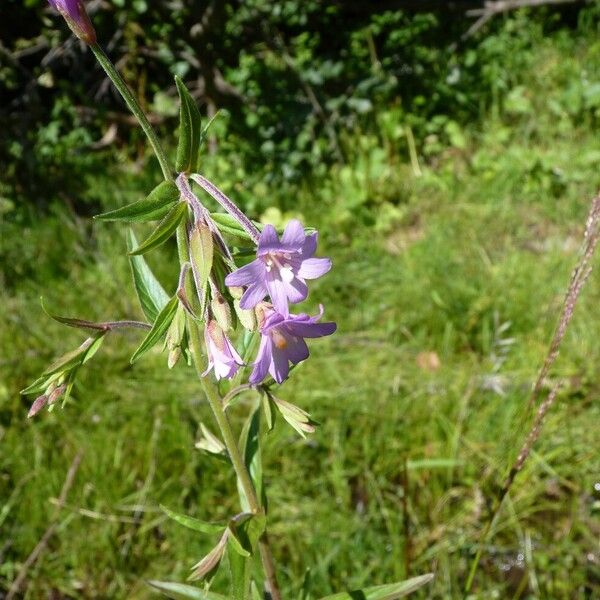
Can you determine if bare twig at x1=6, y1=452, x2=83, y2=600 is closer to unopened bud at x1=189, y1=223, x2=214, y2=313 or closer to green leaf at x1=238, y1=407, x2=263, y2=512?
green leaf at x1=238, y1=407, x2=263, y2=512

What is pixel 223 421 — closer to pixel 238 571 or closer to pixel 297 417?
pixel 297 417

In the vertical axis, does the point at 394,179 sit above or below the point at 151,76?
below

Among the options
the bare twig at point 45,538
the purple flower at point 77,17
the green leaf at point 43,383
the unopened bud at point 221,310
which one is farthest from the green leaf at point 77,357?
the bare twig at point 45,538

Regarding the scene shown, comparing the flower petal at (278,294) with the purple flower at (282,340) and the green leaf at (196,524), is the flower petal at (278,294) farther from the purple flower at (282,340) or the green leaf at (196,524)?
the green leaf at (196,524)

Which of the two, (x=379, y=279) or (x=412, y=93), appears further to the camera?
(x=412, y=93)

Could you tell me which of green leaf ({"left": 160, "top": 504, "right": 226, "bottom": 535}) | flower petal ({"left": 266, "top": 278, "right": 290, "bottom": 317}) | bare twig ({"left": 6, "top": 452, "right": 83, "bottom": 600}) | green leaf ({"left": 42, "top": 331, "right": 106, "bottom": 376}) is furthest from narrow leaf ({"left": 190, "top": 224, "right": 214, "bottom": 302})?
bare twig ({"left": 6, "top": 452, "right": 83, "bottom": 600})

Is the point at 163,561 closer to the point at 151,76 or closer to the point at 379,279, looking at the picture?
the point at 379,279

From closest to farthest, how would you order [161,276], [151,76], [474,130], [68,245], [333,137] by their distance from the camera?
[161,276]
[68,245]
[333,137]
[474,130]
[151,76]

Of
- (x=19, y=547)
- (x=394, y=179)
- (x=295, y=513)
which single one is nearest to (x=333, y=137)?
(x=394, y=179)
